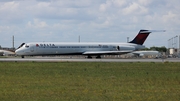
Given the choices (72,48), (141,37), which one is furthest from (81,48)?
(141,37)

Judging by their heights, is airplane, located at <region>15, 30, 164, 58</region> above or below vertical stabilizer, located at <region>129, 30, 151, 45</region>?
below

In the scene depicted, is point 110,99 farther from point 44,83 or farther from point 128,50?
point 128,50

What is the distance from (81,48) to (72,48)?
6.57 ft

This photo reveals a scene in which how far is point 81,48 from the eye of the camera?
70.2 metres

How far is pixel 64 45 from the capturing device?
224 ft

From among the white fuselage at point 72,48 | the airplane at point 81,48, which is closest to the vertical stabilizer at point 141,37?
the airplane at point 81,48

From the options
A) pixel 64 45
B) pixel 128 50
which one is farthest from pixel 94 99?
pixel 128 50

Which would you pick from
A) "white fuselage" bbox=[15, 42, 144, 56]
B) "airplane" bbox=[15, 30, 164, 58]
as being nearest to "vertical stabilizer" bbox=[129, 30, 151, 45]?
"airplane" bbox=[15, 30, 164, 58]

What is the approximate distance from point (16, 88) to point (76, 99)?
4324 millimetres

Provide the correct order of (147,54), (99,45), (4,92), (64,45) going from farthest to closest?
(147,54) → (99,45) → (64,45) → (4,92)

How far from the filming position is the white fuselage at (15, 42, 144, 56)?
66.1m

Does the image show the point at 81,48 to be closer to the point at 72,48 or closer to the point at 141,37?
the point at 72,48

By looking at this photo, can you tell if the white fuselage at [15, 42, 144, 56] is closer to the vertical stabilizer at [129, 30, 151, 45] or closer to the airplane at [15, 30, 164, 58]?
the airplane at [15, 30, 164, 58]

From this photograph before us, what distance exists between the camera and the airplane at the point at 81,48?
6625cm
